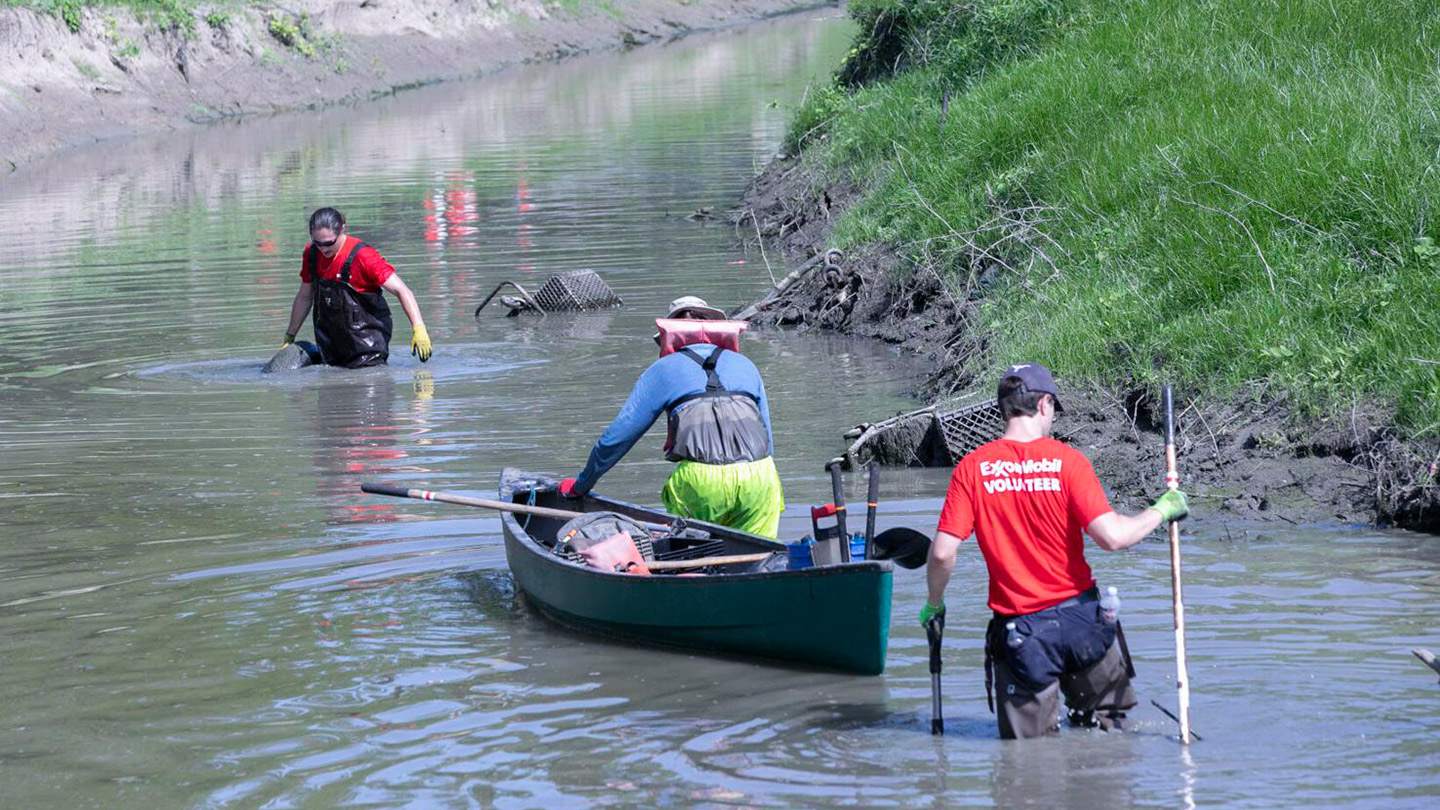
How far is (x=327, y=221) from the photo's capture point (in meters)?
16.1

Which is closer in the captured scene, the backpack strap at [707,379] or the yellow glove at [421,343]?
the backpack strap at [707,379]

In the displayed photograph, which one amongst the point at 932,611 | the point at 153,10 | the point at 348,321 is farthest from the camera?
the point at 153,10

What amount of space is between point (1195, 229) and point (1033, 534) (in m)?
6.87

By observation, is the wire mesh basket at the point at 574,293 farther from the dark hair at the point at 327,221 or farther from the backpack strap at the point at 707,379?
the backpack strap at the point at 707,379

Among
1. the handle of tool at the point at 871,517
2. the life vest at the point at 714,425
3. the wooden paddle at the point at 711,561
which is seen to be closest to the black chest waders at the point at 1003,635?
the handle of tool at the point at 871,517

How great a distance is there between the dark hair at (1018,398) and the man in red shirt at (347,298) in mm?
9683

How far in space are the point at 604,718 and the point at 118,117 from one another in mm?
40163

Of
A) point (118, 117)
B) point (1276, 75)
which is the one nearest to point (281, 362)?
point (1276, 75)

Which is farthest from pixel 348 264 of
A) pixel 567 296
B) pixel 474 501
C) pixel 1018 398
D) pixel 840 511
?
pixel 1018 398

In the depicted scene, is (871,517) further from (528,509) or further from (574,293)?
(574,293)

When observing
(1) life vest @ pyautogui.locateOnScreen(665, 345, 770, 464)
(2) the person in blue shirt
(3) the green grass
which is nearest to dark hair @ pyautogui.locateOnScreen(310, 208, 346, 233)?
(2) the person in blue shirt

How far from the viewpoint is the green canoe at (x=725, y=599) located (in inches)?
318

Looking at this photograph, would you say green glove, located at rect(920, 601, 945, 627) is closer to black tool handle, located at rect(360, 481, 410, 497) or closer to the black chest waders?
the black chest waders

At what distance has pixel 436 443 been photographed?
46.4ft
